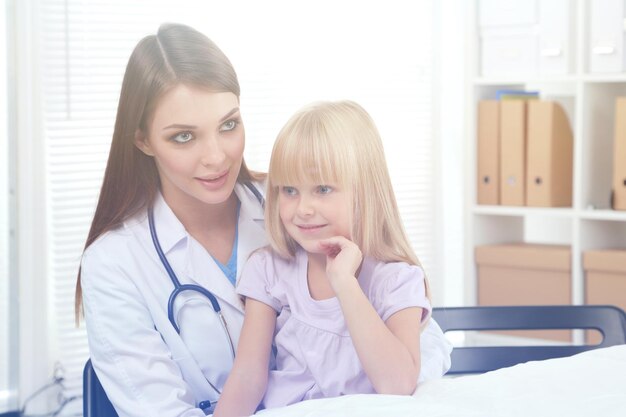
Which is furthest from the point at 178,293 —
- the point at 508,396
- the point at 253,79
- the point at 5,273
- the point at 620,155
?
the point at 253,79

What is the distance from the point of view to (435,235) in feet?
12.6

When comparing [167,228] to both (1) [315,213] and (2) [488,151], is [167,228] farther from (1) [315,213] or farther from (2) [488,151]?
(2) [488,151]

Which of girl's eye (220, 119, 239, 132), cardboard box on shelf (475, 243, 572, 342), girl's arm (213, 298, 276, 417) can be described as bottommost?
cardboard box on shelf (475, 243, 572, 342)

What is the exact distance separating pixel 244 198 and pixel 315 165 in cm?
26

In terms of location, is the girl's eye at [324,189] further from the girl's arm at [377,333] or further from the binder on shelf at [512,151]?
the binder on shelf at [512,151]

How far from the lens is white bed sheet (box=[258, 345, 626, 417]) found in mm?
1003

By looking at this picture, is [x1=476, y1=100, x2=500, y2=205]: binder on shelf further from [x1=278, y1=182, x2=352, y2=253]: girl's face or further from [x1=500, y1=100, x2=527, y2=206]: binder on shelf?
[x1=278, y1=182, x2=352, y2=253]: girl's face

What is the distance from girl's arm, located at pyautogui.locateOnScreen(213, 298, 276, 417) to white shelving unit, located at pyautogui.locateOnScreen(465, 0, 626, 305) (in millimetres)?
1992

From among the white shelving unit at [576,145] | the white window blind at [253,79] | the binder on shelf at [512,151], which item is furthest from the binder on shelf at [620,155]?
the white window blind at [253,79]

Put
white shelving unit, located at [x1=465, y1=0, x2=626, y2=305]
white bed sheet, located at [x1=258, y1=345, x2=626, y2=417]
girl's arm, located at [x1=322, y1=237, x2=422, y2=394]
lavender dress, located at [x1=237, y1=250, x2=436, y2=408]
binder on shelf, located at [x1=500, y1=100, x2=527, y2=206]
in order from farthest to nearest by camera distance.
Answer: binder on shelf, located at [x1=500, y1=100, x2=527, y2=206], white shelving unit, located at [x1=465, y1=0, x2=626, y2=305], lavender dress, located at [x1=237, y1=250, x2=436, y2=408], girl's arm, located at [x1=322, y1=237, x2=422, y2=394], white bed sheet, located at [x1=258, y1=345, x2=626, y2=417]

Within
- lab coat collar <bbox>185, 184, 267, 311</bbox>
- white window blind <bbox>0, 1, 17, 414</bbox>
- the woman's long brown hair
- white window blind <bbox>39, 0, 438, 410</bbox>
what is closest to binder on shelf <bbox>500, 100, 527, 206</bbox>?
white window blind <bbox>39, 0, 438, 410</bbox>

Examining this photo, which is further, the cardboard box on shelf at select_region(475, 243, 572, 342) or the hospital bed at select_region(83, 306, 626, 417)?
the cardboard box on shelf at select_region(475, 243, 572, 342)

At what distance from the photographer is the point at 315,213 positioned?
52.6 inches

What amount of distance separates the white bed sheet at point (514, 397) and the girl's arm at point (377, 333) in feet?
0.19
